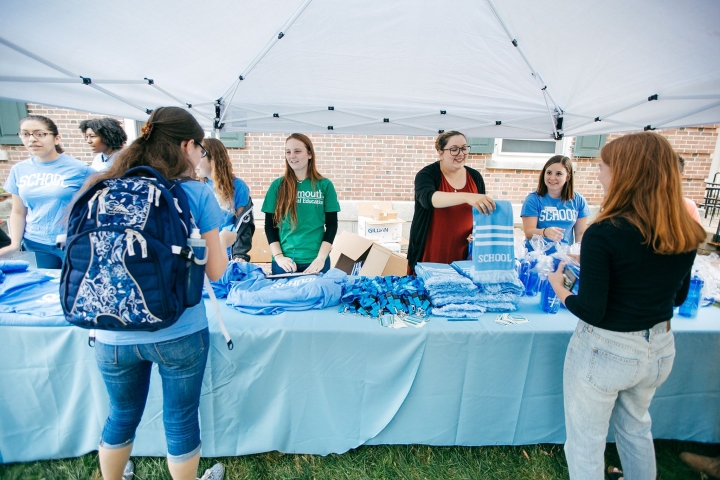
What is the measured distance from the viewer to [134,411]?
1.24 metres

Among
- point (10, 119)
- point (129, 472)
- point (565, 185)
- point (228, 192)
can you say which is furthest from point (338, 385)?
point (10, 119)

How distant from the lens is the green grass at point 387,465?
1.66 meters

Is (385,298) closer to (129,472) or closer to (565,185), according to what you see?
(129,472)

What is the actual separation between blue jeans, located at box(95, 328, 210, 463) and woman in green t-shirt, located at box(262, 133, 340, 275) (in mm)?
1178

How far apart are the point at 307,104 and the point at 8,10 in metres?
1.87

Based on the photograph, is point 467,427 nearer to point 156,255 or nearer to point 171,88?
point 156,255

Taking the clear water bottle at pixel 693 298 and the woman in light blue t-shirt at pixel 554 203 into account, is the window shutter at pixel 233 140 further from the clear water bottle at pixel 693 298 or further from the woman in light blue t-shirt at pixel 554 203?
the clear water bottle at pixel 693 298

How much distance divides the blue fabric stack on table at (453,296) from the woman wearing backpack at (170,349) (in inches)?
41.3

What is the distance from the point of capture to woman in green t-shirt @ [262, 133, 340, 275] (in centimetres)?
241

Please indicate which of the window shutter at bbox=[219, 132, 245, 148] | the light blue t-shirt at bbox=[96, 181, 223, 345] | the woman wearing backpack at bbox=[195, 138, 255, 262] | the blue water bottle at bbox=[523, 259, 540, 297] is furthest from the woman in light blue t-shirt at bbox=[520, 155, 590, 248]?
the window shutter at bbox=[219, 132, 245, 148]

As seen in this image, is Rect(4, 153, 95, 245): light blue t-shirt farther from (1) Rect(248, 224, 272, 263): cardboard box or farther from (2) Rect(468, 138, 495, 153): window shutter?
(2) Rect(468, 138, 495, 153): window shutter

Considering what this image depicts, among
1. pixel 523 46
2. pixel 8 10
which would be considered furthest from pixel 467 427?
pixel 8 10

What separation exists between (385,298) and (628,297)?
100cm

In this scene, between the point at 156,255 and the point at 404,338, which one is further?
the point at 404,338
